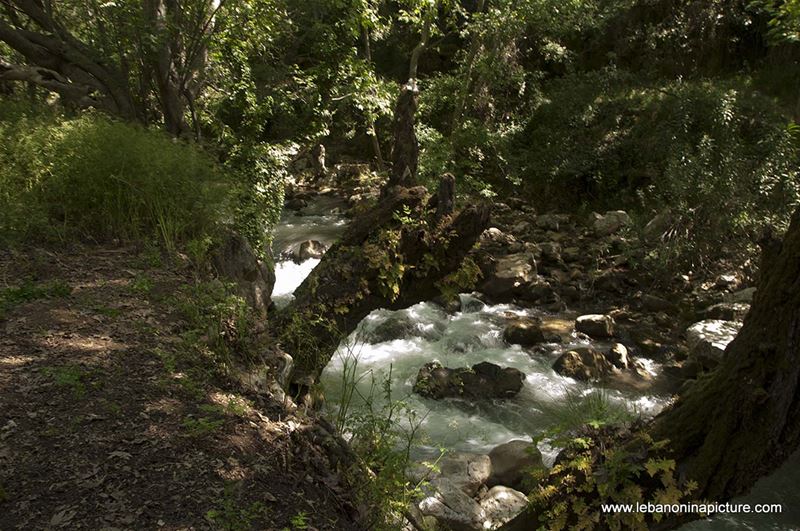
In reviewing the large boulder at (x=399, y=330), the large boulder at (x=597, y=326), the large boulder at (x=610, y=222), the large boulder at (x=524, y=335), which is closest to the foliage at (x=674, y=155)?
the large boulder at (x=610, y=222)

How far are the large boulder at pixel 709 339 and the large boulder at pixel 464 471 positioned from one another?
373 cm

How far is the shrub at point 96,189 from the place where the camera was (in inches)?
205

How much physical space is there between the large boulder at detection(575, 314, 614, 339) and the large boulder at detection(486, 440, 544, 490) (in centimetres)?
355

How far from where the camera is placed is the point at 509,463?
19.0 ft

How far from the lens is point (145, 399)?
3.18m

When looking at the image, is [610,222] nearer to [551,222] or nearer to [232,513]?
[551,222]

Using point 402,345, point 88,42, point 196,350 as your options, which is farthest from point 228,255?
point 88,42

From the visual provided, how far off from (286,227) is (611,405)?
8627mm

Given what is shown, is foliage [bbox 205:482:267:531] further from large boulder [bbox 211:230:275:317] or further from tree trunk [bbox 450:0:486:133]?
tree trunk [bbox 450:0:486:133]

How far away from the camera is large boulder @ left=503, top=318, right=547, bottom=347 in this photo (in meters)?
8.77

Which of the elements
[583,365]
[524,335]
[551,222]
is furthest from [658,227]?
[583,365]

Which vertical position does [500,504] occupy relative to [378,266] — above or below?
below

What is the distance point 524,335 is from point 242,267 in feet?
15.6

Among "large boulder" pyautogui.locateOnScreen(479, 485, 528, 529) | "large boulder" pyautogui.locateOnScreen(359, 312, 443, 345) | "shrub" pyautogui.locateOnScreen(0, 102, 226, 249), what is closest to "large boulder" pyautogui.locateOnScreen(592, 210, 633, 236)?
"large boulder" pyautogui.locateOnScreen(359, 312, 443, 345)
